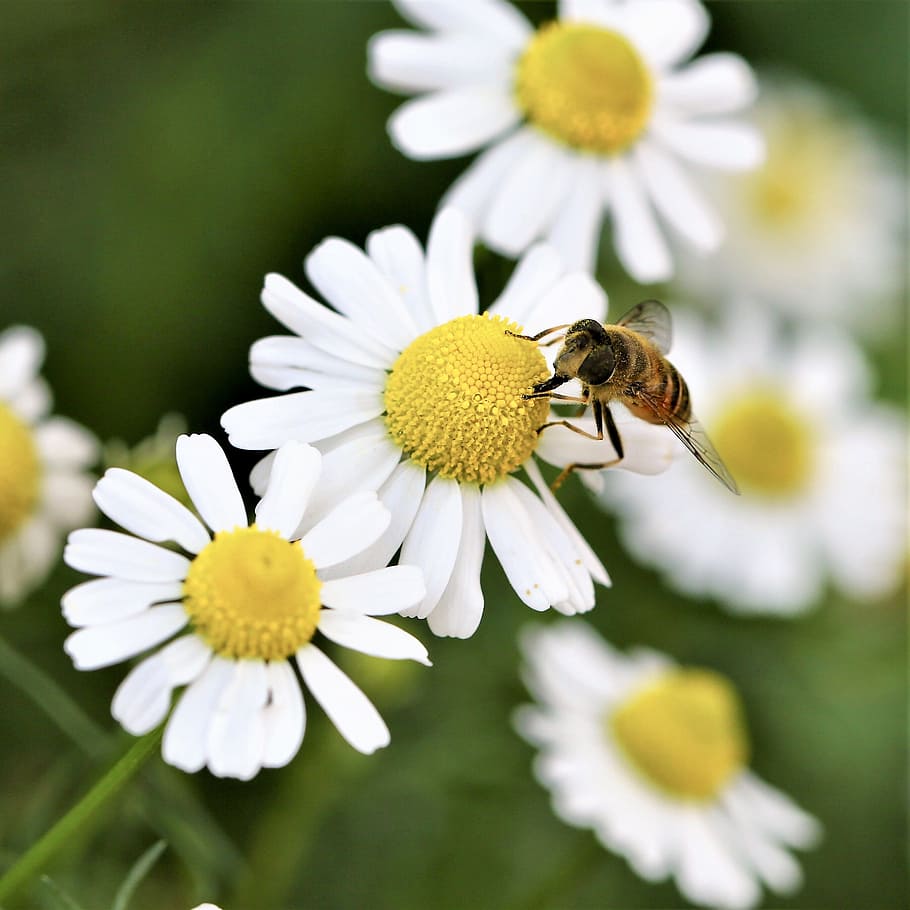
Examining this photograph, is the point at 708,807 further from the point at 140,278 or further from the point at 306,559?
the point at 140,278

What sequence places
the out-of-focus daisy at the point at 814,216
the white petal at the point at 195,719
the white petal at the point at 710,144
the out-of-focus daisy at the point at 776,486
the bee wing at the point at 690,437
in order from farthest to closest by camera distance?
the out-of-focus daisy at the point at 814,216 < the out-of-focus daisy at the point at 776,486 < the white petal at the point at 710,144 < the bee wing at the point at 690,437 < the white petal at the point at 195,719

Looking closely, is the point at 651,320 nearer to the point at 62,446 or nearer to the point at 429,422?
the point at 429,422

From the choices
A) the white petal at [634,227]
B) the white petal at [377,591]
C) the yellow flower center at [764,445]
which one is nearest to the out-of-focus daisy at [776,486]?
the yellow flower center at [764,445]

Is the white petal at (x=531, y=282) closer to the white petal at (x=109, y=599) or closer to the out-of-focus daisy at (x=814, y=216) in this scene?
A: the white petal at (x=109, y=599)

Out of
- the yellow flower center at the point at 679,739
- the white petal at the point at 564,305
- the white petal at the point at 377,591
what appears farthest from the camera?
the yellow flower center at the point at 679,739

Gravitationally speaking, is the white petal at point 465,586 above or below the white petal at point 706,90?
above

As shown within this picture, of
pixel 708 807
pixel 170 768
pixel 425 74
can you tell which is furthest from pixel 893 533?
pixel 170 768

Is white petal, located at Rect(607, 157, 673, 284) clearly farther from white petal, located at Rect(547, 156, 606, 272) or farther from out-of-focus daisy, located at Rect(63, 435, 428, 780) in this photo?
out-of-focus daisy, located at Rect(63, 435, 428, 780)
